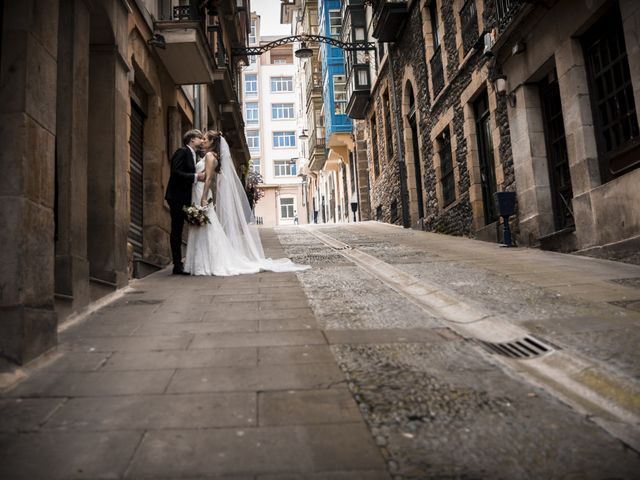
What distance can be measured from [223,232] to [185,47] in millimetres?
3805

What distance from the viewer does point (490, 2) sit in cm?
1127

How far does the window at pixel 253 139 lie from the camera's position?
5419 cm

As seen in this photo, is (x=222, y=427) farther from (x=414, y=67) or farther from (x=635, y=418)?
(x=414, y=67)

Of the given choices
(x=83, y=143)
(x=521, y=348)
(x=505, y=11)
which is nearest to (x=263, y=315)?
(x=521, y=348)

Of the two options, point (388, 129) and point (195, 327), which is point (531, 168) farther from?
point (388, 129)

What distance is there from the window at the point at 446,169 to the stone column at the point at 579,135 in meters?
5.93

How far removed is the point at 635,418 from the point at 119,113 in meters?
6.25

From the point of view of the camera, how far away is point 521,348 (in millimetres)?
3668

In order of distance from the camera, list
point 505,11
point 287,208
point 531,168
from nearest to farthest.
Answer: point 531,168, point 505,11, point 287,208

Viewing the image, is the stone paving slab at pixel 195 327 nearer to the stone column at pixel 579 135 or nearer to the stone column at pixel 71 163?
the stone column at pixel 71 163

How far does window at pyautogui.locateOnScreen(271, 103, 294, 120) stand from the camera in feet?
181

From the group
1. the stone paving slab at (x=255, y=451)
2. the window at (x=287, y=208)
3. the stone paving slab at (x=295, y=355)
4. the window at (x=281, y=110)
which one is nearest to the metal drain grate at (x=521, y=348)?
the stone paving slab at (x=295, y=355)

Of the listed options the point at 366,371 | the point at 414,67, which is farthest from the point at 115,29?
the point at 414,67

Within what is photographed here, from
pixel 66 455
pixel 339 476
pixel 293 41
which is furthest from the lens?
pixel 293 41
